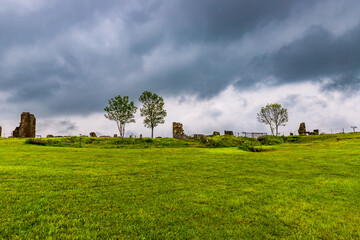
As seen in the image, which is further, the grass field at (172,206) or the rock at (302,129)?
the rock at (302,129)

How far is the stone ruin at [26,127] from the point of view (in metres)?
51.9

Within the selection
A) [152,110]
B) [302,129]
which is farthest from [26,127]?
[302,129]

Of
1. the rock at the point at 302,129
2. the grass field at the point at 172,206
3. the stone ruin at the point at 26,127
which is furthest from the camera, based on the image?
the rock at the point at 302,129

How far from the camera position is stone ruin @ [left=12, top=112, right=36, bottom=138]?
170 ft

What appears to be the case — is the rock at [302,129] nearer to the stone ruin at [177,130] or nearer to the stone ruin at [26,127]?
the stone ruin at [177,130]

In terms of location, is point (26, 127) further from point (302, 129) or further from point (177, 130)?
point (302, 129)

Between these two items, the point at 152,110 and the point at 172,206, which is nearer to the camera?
the point at 172,206

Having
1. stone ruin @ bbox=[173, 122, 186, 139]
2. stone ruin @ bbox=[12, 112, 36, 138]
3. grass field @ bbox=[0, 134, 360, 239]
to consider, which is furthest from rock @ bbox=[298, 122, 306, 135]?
stone ruin @ bbox=[12, 112, 36, 138]

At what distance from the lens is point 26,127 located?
5231cm

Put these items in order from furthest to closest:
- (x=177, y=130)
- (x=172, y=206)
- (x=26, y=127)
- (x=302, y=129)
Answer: (x=302, y=129)
(x=177, y=130)
(x=26, y=127)
(x=172, y=206)

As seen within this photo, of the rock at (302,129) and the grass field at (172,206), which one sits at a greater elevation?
the rock at (302,129)

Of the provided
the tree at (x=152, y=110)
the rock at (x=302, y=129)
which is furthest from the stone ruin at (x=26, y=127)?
the rock at (x=302, y=129)

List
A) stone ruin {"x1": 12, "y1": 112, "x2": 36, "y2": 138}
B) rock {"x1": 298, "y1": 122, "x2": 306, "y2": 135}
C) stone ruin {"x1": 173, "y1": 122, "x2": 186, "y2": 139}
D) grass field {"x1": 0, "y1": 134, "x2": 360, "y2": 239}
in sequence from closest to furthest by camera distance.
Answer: grass field {"x1": 0, "y1": 134, "x2": 360, "y2": 239} → stone ruin {"x1": 12, "y1": 112, "x2": 36, "y2": 138} → stone ruin {"x1": 173, "y1": 122, "x2": 186, "y2": 139} → rock {"x1": 298, "y1": 122, "x2": 306, "y2": 135}

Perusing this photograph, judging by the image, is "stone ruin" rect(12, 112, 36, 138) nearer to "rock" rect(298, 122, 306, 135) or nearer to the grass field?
the grass field
